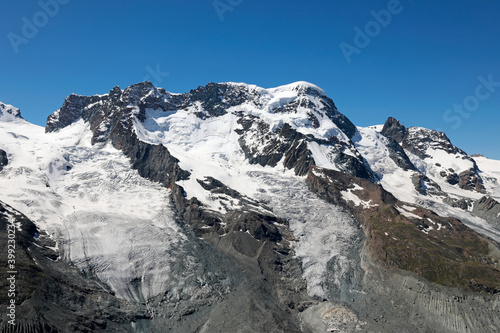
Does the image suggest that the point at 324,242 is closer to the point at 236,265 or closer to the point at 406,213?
the point at 236,265

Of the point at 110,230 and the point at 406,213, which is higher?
the point at 406,213

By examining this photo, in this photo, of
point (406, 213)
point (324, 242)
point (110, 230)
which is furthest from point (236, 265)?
point (406, 213)

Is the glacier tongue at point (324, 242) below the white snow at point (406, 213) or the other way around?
below

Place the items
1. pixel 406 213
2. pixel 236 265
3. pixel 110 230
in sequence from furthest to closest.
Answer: pixel 406 213, pixel 110 230, pixel 236 265

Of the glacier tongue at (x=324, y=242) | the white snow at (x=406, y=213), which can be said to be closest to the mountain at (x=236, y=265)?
the white snow at (x=406, y=213)

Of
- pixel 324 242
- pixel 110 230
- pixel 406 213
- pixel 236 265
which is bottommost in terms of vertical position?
pixel 236 265

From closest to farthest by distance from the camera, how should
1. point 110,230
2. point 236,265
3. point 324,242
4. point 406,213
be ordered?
1. point 236,265
2. point 110,230
3. point 324,242
4. point 406,213

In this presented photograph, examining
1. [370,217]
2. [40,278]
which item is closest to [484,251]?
[370,217]

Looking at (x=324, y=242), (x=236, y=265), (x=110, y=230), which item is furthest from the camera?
(x=324, y=242)

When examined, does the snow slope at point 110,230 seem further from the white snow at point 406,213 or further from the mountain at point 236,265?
the white snow at point 406,213

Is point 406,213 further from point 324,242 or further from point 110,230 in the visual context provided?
point 110,230

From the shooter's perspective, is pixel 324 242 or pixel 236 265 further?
pixel 324 242
